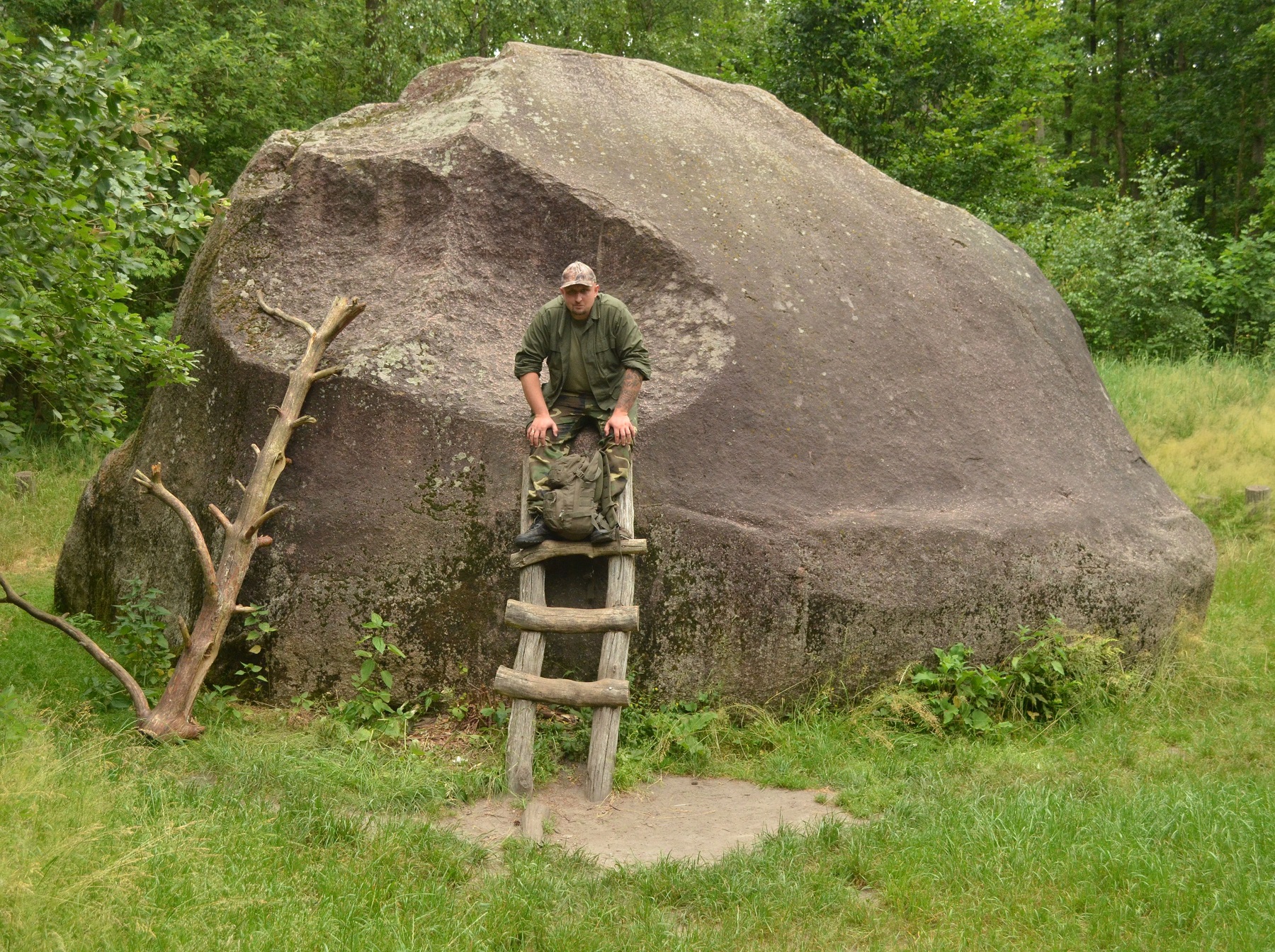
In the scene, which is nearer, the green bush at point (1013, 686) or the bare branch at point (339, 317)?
the green bush at point (1013, 686)

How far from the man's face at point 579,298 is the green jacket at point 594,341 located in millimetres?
64

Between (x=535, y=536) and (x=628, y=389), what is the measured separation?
94 cm

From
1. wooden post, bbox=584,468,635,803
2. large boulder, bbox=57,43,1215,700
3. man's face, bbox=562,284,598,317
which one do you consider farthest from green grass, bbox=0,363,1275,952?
man's face, bbox=562,284,598,317

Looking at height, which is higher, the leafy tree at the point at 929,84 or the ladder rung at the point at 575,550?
the leafy tree at the point at 929,84

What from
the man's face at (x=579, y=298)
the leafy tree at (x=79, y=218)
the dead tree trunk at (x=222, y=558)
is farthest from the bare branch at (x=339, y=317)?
the man's face at (x=579, y=298)

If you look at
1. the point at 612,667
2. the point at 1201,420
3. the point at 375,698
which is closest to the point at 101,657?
the point at 375,698

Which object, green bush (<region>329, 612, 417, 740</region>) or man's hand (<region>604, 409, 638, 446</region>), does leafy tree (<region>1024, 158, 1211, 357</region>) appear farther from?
green bush (<region>329, 612, 417, 740</region>)

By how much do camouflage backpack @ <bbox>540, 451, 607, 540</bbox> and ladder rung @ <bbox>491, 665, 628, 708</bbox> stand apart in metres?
0.77

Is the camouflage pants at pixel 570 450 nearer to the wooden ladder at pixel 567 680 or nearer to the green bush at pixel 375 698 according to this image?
the wooden ladder at pixel 567 680

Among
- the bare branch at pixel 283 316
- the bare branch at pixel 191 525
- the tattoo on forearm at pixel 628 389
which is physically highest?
the bare branch at pixel 283 316

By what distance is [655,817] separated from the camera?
5.36 metres

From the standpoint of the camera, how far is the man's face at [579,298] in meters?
5.83

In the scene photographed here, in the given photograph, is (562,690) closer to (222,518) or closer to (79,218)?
(222,518)

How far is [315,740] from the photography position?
577 cm
